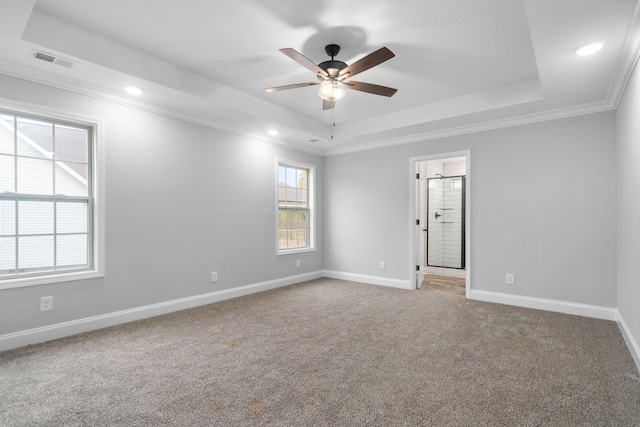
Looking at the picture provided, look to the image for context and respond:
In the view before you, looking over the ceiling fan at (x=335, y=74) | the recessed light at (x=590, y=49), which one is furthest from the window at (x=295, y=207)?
the recessed light at (x=590, y=49)

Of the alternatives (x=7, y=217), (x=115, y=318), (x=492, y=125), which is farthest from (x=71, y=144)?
(x=492, y=125)

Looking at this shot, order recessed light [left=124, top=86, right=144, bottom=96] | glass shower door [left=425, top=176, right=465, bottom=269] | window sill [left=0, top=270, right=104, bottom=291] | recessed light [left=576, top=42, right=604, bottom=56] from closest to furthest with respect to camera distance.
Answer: recessed light [left=576, top=42, right=604, bottom=56] → window sill [left=0, top=270, right=104, bottom=291] → recessed light [left=124, top=86, right=144, bottom=96] → glass shower door [left=425, top=176, right=465, bottom=269]

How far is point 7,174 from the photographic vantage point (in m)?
2.78

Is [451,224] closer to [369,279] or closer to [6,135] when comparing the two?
[369,279]

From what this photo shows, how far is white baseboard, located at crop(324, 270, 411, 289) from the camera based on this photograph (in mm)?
5094

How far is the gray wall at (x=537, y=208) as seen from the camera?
11.8 feet

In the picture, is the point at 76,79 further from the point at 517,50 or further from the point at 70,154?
the point at 517,50

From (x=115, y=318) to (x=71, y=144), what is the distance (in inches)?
70.9

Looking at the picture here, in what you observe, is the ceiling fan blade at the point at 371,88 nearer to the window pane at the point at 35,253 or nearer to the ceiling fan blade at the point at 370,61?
the ceiling fan blade at the point at 370,61

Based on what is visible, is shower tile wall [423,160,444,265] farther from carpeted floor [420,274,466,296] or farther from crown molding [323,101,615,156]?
crown molding [323,101,615,156]

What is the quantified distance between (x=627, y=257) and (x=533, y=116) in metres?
1.92

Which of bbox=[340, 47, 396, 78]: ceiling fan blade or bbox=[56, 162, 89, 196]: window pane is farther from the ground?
bbox=[340, 47, 396, 78]: ceiling fan blade

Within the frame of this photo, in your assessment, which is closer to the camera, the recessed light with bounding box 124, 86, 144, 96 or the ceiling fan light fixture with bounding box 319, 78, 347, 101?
the ceiling fan light fixture with bounding box 319, 78, 347, 101

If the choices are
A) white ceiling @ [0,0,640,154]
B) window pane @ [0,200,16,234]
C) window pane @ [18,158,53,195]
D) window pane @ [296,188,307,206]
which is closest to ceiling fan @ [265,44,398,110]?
white ceiling @ [0,0,640,154]
